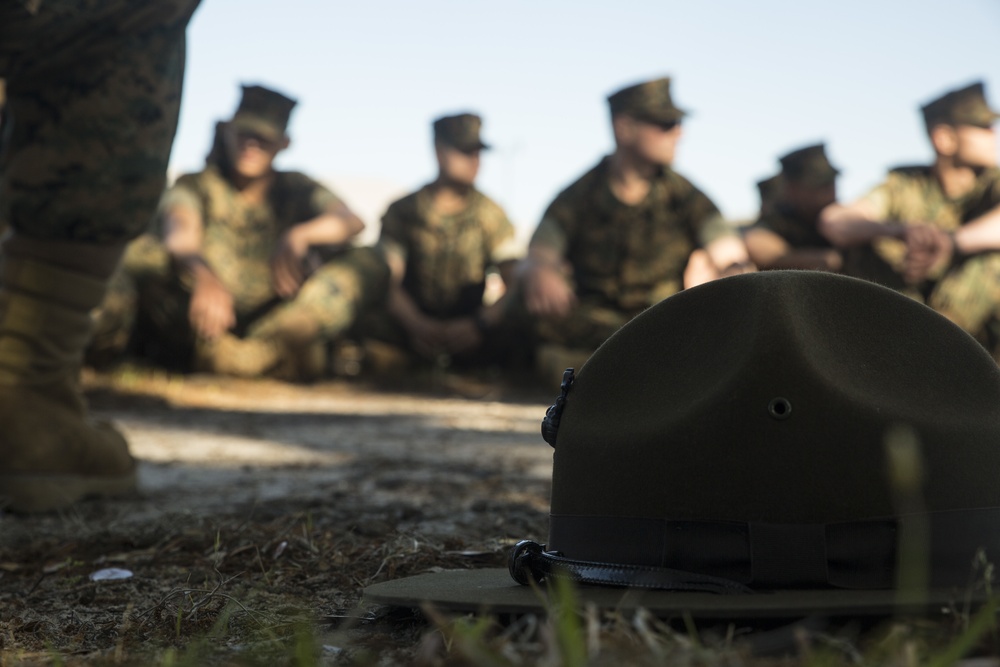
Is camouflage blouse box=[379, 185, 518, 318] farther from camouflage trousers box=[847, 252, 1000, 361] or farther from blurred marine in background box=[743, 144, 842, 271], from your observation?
camouflage trousers box=[847, 252, 1000, 361]

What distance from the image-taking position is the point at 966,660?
2.90 ft

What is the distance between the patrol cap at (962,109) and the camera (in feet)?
24.9

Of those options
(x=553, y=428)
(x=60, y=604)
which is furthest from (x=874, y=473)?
(x=60, y=604)

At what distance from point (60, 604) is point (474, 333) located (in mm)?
6455

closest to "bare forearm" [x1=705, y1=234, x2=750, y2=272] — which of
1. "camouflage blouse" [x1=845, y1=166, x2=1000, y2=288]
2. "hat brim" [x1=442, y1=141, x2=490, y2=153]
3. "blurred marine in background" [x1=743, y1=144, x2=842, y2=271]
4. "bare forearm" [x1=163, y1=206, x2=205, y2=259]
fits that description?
"blurred marine in background" [x1=743, y1=144, x2=842, y2=271]

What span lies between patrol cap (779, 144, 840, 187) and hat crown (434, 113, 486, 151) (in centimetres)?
230

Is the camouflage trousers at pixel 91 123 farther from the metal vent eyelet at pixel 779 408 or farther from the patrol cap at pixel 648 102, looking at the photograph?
the patrol cap at pixel 648 102

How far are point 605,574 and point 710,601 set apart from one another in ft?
0.50

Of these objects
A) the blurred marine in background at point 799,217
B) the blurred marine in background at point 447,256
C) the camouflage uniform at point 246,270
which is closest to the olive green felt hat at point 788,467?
the camouflage uniform at point 246,270

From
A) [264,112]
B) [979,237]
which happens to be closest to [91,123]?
[264,112]

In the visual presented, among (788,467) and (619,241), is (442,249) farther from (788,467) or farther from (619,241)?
(788,467)

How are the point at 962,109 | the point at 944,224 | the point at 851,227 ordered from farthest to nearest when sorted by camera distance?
the point at 944,224 → the point at 962,109 → the point at 851,227

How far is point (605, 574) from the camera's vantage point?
1.20m

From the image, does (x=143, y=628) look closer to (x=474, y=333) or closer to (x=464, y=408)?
(x=464, y=408)
